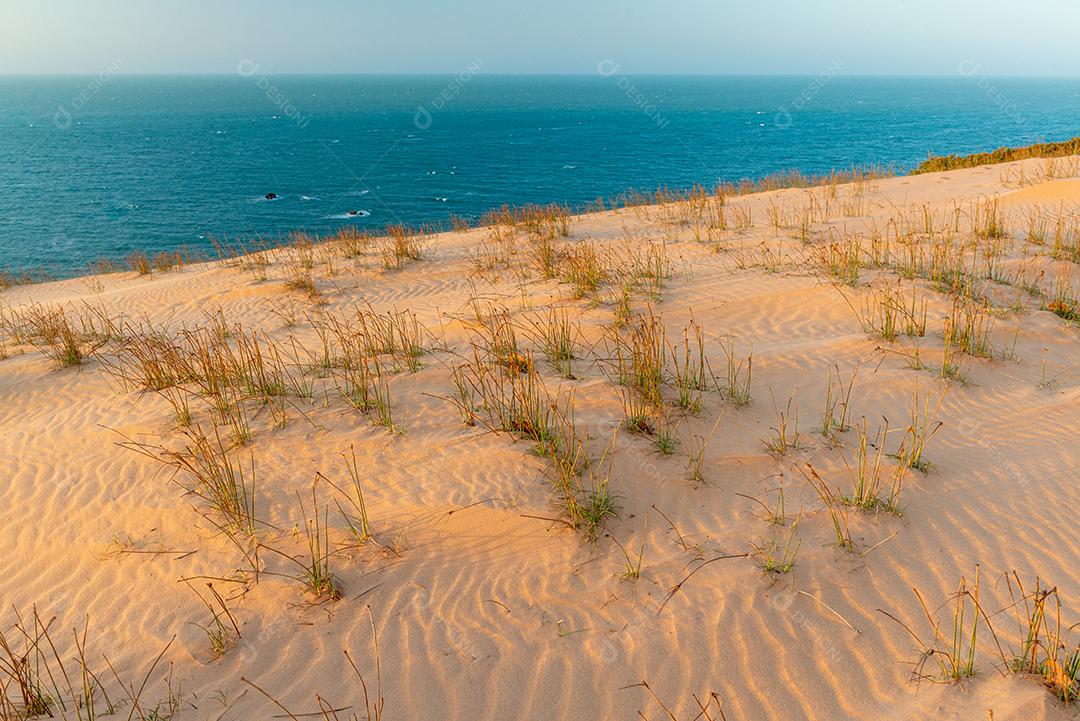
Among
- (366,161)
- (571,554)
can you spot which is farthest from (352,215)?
(571,554)

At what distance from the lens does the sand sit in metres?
2.84

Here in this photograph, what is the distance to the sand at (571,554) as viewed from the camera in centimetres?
284

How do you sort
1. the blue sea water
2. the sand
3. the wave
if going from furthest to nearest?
the blue sea water, the wave, the sand

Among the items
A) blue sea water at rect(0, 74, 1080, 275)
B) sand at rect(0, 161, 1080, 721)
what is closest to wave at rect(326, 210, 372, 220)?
blue sea water at rect(0, 74, 1080, 275)

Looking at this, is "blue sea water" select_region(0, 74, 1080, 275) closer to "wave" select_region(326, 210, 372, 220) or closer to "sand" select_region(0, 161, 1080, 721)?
"wave" select_region(326, 210, 372, 220)

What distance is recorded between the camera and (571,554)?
358 cm

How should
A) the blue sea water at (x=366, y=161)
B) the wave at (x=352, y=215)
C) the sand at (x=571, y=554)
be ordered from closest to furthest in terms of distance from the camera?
the sand at (x=571, y=554)
the wave at (x=352, y=215)
the blue sea water at (x=366, y=161)

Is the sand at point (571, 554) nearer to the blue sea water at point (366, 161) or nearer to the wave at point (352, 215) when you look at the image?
the blue sea water at point (366, 161)

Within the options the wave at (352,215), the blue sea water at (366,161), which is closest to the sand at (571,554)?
the blue sea water at (366,161)

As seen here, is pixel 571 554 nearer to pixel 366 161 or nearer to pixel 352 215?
pixel 352 215

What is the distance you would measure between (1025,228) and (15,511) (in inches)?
580

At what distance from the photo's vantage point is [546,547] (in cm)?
365

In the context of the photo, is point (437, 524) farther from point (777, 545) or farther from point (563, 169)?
point (563, 169)

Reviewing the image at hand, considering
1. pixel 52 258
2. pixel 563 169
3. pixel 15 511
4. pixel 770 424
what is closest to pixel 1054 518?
pixel 770 424
